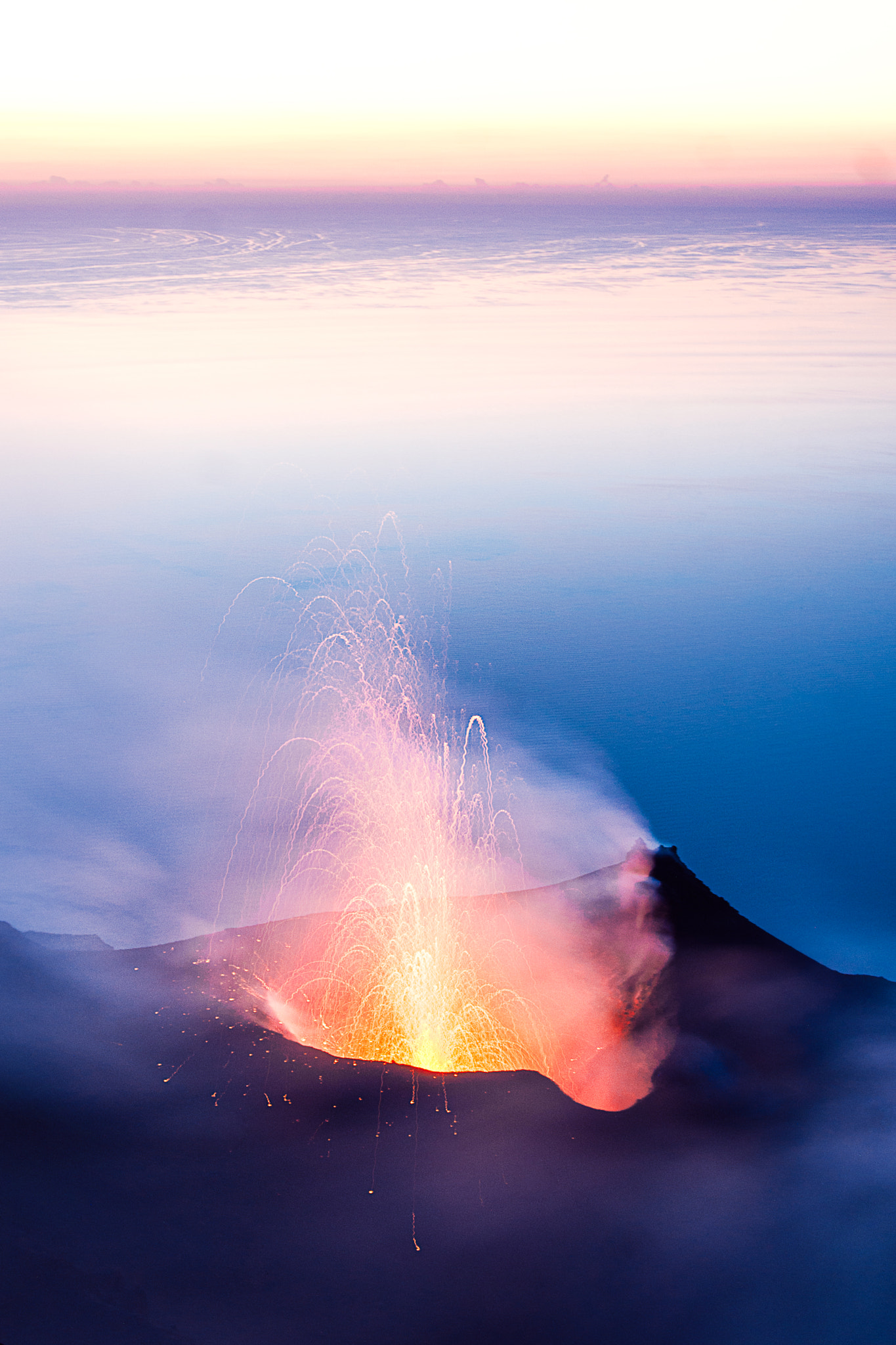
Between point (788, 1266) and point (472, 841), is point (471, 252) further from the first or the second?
point (788, 1266)

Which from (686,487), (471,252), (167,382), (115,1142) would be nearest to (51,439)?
(167,382)

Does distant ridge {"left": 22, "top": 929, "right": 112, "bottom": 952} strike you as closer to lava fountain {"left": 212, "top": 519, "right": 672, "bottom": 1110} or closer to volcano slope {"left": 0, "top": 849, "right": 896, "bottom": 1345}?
volcano slope {"left": 0, "top": 849, "right": 896, "bottom": 1345}

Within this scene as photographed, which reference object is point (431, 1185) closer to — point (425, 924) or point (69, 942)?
point (425, 924)

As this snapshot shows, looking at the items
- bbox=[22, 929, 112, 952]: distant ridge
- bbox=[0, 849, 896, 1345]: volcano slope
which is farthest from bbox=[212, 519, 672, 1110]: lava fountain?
bbox=[22, 929, 112, 952]: distant ridge

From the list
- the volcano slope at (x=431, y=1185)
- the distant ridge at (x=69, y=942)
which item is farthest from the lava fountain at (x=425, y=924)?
the distant ridge at (x=69, y=942)

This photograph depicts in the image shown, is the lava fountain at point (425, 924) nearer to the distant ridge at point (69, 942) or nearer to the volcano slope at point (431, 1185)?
the volcano slope at point (431, 1185)
